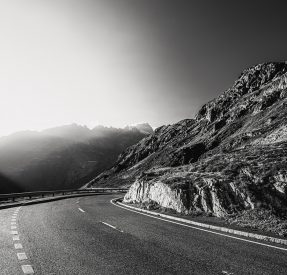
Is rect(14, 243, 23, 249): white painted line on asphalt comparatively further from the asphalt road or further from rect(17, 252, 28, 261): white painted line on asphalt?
rect(17, 252, 28, 261): white painted line on asphalt

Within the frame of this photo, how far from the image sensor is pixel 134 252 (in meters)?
9.07

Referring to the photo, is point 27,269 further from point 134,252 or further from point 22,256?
point 134,252

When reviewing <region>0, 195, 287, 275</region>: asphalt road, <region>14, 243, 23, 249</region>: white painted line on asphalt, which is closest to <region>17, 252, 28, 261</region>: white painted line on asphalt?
<region>0, 195, 287, 275</region>: asphalt road

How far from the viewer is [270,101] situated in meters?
108

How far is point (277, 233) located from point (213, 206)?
20.9 feet

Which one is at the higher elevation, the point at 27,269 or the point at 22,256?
the point at 22,256

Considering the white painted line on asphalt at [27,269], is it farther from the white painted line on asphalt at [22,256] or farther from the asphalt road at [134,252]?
the white painted line on asphalt at [22,256]

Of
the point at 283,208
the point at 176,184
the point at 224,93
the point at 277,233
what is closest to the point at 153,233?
the point at 277,233

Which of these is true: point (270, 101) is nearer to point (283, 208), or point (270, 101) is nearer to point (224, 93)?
point (224, 93)

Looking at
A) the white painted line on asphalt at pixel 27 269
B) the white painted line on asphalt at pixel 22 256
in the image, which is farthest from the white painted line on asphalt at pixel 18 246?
the white painted line on asphalt at pixel 27 269

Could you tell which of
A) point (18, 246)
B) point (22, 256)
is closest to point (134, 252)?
point (22, 256)

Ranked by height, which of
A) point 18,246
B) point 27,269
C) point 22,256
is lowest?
point 27,269

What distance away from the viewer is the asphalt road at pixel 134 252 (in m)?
7.35

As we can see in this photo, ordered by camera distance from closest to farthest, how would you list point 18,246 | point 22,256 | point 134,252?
point 22,256
point 134,252
point 18,246
